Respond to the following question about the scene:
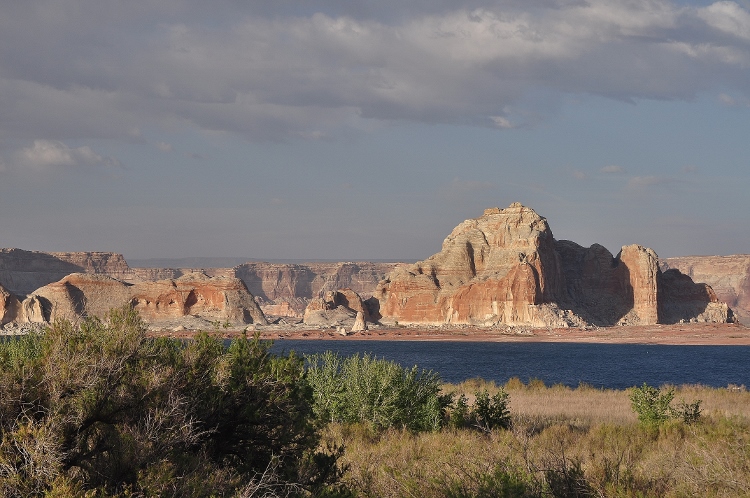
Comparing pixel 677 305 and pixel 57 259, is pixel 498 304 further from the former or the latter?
pixel 57 259

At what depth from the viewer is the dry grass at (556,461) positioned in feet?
31.3

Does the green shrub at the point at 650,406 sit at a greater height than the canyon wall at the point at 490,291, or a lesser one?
lesser

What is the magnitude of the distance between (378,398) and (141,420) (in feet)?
34.8

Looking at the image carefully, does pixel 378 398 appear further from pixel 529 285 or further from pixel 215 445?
pixel 529 285

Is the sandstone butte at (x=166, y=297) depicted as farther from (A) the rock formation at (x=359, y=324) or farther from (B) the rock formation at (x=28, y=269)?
(B) the rock formation at (x=28, y=269)

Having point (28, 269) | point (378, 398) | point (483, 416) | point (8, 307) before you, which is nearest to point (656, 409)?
point (483, 416)

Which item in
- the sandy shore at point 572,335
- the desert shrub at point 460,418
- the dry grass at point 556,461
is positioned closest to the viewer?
the dry grass at point 556,461

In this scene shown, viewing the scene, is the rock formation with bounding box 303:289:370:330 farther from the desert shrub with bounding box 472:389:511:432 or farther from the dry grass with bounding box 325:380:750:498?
the dry grass with bounding box 325:380:750:498

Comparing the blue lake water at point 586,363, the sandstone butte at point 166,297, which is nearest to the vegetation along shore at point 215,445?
the blue lake water at point 586,363

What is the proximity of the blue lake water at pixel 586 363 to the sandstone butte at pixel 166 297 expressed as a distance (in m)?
24.3

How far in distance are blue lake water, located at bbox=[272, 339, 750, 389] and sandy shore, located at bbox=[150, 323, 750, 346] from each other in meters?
3.36

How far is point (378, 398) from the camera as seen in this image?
57.8 feet

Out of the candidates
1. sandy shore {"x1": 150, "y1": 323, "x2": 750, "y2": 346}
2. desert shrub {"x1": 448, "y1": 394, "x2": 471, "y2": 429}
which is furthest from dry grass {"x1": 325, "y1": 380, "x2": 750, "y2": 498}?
sandy shore {"x1": 150, "y1": 323, "x2": 750, "y2": 346}

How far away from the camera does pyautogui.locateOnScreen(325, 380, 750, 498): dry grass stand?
31.3 ft
